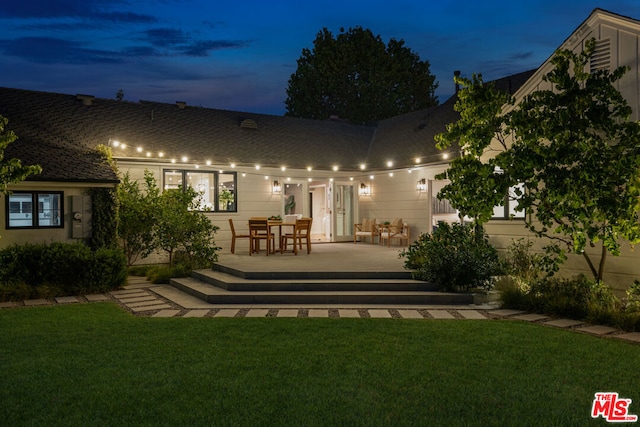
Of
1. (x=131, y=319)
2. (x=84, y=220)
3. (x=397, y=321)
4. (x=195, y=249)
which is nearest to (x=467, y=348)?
(x=397, y=321)

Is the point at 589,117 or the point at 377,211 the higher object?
the point at 589,117

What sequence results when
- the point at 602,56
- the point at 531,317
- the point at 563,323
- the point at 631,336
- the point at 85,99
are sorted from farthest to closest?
the point at 85,99 → the point at 602,56 → the point at 531,317 → the point at 563,323 → the point at 631,336

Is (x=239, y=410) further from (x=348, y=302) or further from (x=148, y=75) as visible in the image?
(x=148, y=75)

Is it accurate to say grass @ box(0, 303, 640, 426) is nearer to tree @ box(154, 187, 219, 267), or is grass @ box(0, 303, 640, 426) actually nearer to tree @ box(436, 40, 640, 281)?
tree @ box(436, 40, 640, 281)

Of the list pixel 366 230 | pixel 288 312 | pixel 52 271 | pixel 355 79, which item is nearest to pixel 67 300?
pixel 52 271

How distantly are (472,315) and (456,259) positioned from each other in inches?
57.9

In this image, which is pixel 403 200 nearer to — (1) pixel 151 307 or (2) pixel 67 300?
(1) pixel 151 307

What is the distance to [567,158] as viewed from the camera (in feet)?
20.6

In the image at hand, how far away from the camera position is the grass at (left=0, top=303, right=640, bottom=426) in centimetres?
342

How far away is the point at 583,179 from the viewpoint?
237 inches

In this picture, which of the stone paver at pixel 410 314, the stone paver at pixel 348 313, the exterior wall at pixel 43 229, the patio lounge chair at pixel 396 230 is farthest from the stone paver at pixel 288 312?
the patio lounge chair at pixel 396 230

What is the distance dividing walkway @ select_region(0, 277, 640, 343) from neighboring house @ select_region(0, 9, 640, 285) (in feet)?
6.88

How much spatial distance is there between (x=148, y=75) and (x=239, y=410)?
3745 cm

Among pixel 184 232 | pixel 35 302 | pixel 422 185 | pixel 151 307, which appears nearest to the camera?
pixel 151 307
